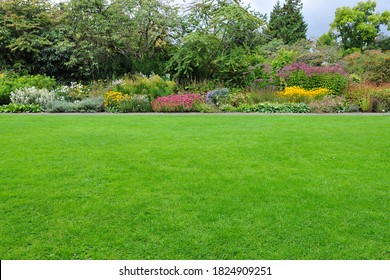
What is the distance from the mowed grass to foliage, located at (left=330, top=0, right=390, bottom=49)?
A: 3748cm

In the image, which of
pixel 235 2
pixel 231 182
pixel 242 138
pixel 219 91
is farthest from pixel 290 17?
pixel 231 182

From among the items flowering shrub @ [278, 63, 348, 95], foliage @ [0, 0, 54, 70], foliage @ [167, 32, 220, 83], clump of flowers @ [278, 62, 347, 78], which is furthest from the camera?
foliage @ [0, 0, 54, 70]

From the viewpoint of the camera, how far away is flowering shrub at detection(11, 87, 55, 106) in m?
12.2

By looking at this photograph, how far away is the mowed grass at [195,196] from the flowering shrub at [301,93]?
565cm

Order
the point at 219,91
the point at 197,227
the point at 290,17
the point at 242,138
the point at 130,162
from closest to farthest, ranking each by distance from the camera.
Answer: the point at 197,227 < the point at 130,162 < the point at 242,138 < the point at 219,91 < the point at 290,17

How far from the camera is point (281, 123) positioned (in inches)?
330

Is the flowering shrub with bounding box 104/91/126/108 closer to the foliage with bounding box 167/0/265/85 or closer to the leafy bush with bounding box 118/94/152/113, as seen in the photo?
the leafy bush with bounding box 118/94/152/113

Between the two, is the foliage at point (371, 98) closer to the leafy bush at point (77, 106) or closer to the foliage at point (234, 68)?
the foliage at point (234, 68)

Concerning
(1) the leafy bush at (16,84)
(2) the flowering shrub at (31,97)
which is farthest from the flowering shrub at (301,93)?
(1) the leafy bush at (16,84)

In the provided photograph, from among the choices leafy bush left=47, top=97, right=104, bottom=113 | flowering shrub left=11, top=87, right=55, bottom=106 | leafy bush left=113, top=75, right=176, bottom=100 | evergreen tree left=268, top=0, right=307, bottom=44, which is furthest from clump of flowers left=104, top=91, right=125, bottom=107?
evergreen tree left=268, top=0, right=307, bottom=44

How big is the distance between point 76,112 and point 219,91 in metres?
4.91

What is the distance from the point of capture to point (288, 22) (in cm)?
3669

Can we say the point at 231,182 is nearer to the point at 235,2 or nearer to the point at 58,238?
the point at 58,238

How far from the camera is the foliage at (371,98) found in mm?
11188
